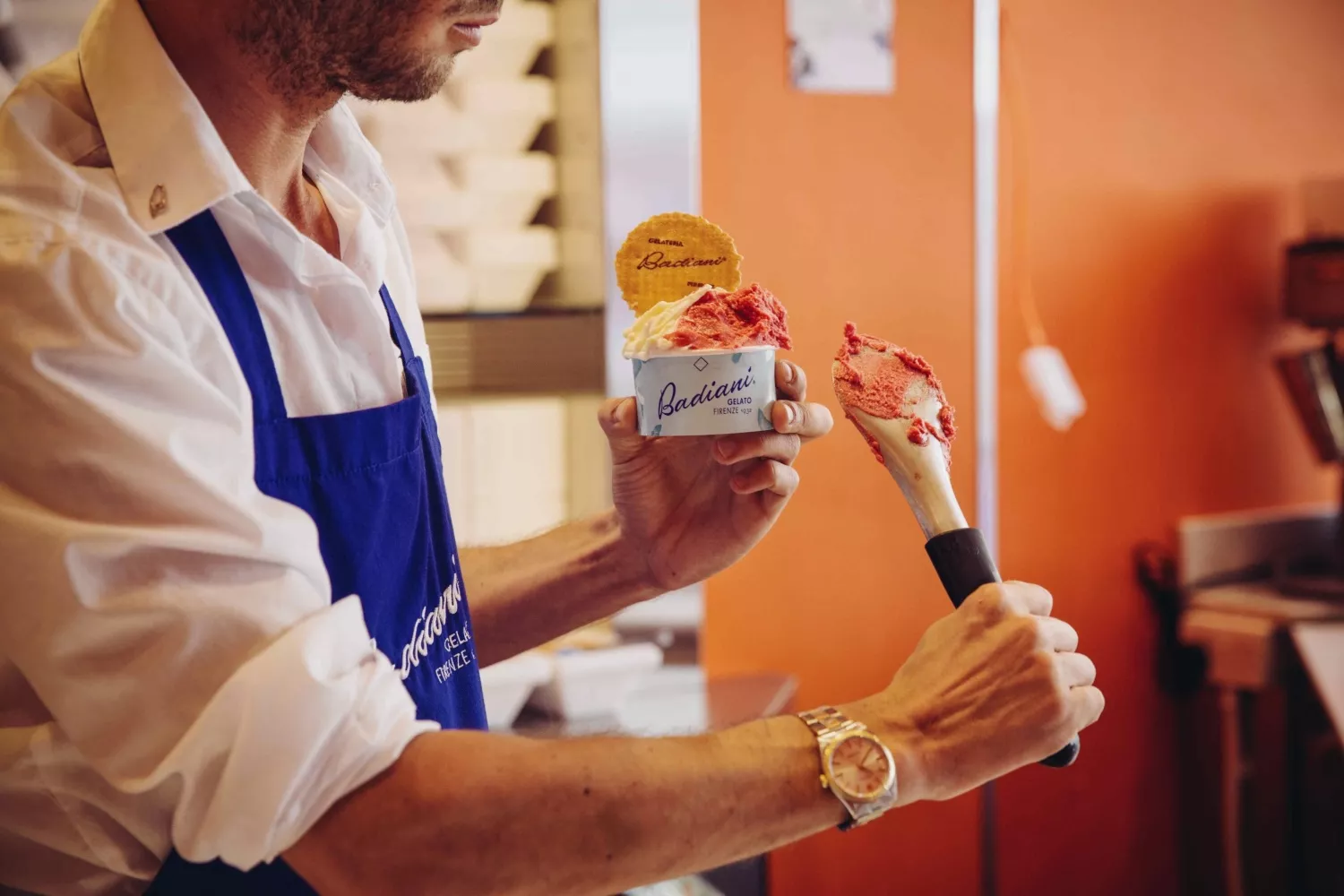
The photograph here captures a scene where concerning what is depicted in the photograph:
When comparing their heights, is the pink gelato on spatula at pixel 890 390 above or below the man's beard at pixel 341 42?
below

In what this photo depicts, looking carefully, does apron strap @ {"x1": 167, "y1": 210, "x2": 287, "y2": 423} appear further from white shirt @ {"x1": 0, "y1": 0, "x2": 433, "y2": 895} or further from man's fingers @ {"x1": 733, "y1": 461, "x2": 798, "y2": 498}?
man's fingers @ {"x1": 733, "y1": 461, "x2": 798, "y2": 498}

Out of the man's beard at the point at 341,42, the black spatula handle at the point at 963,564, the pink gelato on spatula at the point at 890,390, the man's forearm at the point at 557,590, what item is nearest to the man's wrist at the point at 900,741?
the black spatula handle at the point at 963,564

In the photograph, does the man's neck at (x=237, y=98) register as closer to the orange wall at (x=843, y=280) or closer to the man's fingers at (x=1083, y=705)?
the man's fingers at (x=1083, y=705)

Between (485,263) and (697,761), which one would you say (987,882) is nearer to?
(485,263)

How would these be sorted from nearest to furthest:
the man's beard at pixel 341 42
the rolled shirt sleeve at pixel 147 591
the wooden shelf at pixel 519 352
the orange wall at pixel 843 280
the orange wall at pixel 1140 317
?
the rolled shirt sleeve at pixel 147 591
the man's beard at pixel 341 42
the wooden shelf at pixel 519 352
the orange wall at pixel 843 280
the orange wall at pixel 1140 317

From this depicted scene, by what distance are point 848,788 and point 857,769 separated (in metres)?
0.02

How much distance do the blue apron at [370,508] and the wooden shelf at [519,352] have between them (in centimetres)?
115

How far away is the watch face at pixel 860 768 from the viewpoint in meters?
0.99

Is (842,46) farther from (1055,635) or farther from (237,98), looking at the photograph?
(1055,635)

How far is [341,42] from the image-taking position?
1117mm

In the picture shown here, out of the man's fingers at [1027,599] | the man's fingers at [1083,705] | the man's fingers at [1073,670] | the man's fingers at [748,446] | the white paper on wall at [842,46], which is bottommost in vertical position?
the man's fingers at [1083,705]

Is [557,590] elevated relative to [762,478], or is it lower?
lower

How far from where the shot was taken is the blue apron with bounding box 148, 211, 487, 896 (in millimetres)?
1043

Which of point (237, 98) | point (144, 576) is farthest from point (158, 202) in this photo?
point (144, 576)
